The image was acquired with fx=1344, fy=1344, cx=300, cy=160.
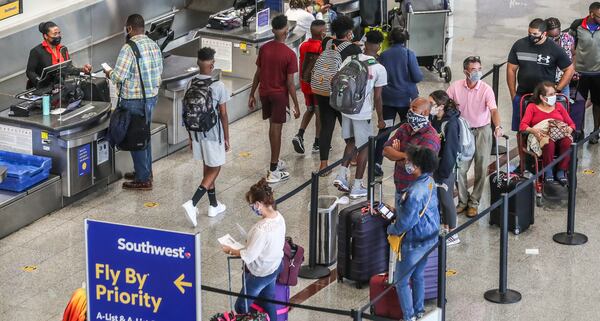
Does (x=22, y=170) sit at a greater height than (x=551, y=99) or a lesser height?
lesser

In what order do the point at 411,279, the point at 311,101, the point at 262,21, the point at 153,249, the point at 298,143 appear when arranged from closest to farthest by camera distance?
1. the point at 153,249
2. the point at 411,279
3. the point at 311,101
4. the point at 298,143
5. the point at 262,21

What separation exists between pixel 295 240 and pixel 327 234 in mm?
803

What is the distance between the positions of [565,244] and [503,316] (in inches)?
65.3

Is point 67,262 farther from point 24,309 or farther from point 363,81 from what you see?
point 363,81

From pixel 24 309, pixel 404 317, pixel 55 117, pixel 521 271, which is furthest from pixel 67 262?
pixel 521 271

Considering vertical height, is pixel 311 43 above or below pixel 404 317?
above

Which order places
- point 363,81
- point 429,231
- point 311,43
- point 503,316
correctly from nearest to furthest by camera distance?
point 429,231 < point 503,316 < point 363,81 < point 311,43

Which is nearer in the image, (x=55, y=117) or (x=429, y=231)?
(x=429, y=231)

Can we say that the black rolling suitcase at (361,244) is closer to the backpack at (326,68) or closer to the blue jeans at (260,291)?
the blue jeans at (260,291)

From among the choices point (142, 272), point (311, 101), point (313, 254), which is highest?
point (142, 272)

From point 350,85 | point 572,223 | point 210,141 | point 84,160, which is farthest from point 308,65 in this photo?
point 572,223

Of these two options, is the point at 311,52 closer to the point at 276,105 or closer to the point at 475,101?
the point at 276,105

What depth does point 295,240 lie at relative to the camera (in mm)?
12055

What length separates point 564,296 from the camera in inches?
432
